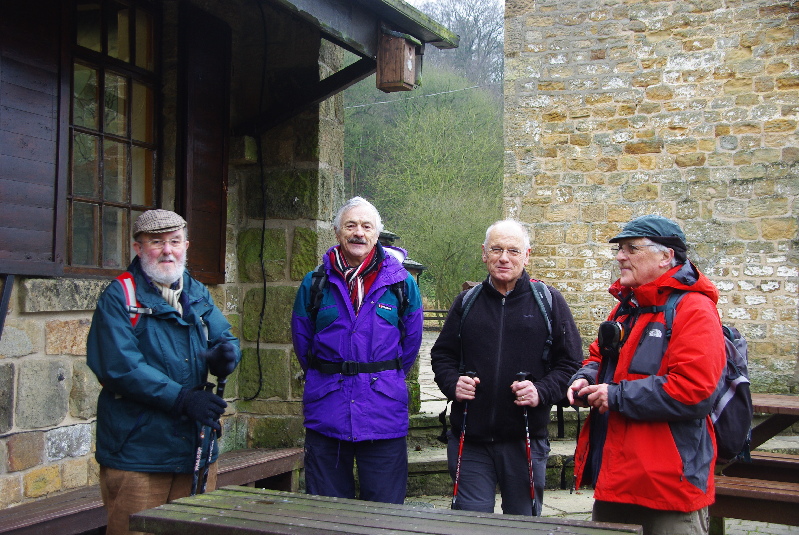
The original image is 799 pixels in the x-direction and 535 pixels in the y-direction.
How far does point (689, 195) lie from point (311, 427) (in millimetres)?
6296

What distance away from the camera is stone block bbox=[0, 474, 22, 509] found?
3504 mm

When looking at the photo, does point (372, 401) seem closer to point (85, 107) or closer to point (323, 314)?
point (323, 314)

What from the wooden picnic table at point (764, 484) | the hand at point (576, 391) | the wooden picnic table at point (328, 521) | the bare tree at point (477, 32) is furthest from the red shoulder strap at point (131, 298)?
the bare tree at point (477, 32)

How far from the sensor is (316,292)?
351cm

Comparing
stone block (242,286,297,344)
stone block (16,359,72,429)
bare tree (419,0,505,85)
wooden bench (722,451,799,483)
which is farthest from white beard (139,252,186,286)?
bare tree (419,0,505,85)

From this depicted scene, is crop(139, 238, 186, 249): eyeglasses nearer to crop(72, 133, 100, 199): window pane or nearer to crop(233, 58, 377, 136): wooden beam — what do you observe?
crop(72, 133, 100, 199): window pane

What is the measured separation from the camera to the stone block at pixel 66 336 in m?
3.78

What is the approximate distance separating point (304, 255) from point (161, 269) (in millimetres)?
2111

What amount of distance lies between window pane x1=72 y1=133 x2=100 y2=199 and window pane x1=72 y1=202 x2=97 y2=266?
0.25 feet

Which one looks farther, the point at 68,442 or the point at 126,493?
the point at 68,442

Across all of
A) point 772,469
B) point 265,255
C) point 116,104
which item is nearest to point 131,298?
point 116,104

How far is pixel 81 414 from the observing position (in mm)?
3941

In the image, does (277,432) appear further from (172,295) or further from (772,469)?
(772,469)

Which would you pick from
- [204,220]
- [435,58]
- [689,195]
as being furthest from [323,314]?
[435,58]
